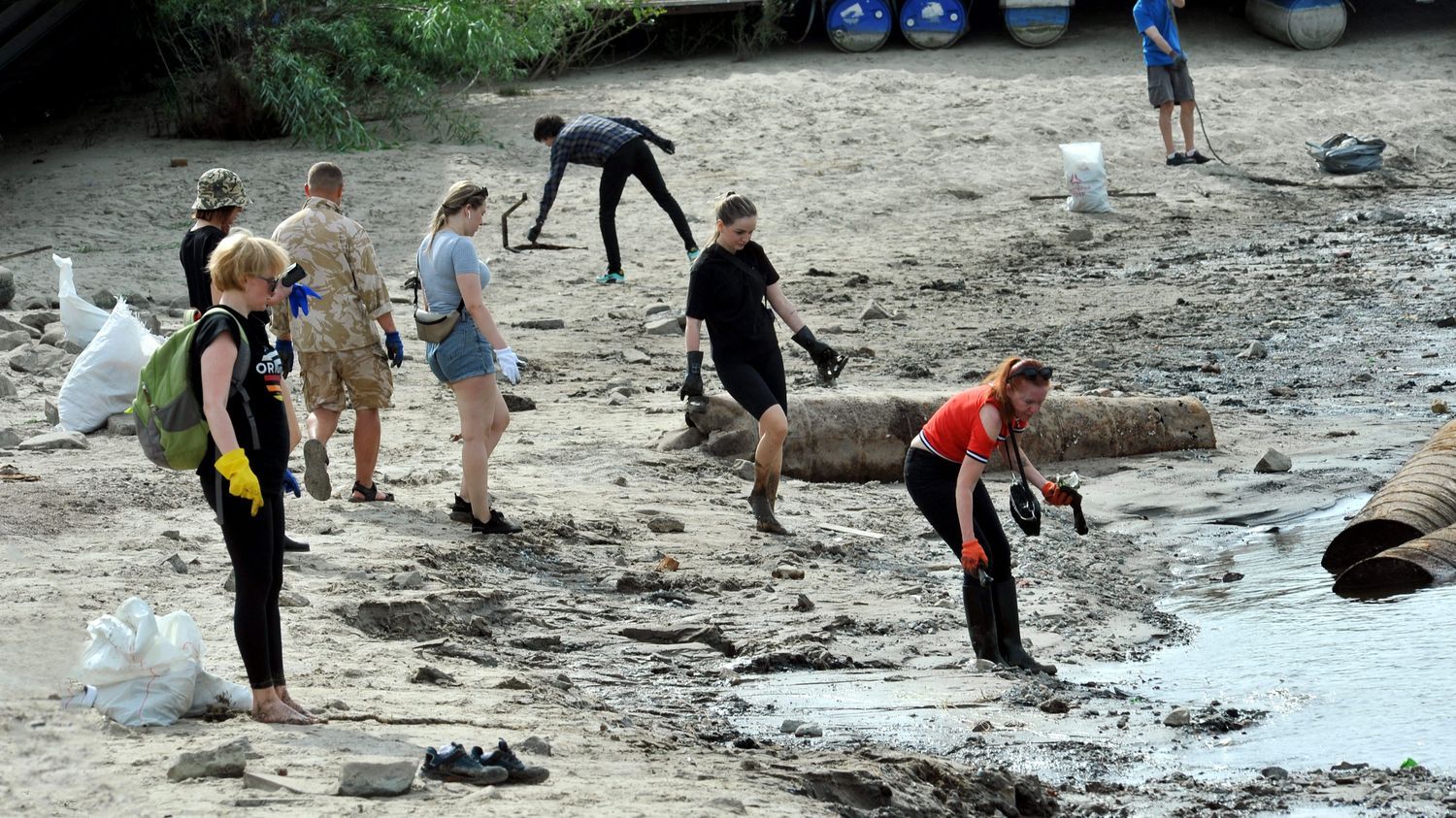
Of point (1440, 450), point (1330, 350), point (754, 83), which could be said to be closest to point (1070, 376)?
point (1330, 350)

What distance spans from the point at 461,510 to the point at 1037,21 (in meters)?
14.7

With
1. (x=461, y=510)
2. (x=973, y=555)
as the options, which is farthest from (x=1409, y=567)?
(x=461, y=510)

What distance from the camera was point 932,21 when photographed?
2083 cm

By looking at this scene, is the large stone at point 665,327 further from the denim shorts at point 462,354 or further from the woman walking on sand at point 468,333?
the denim shorts at point 462,354

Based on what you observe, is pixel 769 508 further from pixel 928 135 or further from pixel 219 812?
pixel 928 135

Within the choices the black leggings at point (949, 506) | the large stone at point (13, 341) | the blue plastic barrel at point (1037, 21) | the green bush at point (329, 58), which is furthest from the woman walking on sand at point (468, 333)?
the blue plastic barrel at point (1037, 21)

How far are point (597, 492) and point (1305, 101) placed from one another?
13.4 m

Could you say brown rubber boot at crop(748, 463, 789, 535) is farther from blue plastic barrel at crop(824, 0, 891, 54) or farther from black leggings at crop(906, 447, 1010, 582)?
blue plastic barrel at crop(824, 0, 891, 54)

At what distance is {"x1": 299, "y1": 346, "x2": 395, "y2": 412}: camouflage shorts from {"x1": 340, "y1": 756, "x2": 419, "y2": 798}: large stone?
3.74 meters

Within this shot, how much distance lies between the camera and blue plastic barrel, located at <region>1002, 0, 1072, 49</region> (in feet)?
67.7

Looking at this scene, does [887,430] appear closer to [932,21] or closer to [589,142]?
[589,142]

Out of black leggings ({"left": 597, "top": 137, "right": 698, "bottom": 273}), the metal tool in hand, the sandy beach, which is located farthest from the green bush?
black leggings ({"left": 597, "top": 137, "right": 698, "bottom": 273})

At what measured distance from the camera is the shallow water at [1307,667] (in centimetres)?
589

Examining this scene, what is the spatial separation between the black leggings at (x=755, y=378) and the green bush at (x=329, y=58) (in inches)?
403
